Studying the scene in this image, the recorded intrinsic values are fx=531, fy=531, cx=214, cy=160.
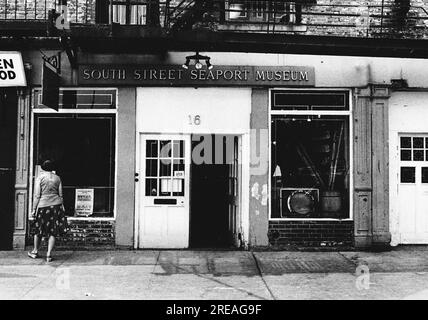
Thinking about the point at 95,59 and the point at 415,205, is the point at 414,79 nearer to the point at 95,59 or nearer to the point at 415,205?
the point at 415,205

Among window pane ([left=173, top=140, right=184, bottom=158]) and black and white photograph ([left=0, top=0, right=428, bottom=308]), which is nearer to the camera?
black and white photograph ([left=0, top=0, right=428, bottom=308])

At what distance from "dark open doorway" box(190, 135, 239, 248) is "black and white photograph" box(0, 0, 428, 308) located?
22cm

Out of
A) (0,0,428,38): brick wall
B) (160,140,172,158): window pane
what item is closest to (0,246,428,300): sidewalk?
(160,140,172,158): window pane

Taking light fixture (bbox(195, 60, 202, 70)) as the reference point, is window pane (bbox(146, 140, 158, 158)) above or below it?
below

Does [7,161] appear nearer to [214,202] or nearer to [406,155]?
[214,202]

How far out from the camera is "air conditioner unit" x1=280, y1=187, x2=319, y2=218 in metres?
11.0

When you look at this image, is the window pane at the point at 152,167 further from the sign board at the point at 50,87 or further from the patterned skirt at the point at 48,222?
the sign board at the point at 50,87

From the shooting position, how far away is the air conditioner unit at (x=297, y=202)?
11.0 m

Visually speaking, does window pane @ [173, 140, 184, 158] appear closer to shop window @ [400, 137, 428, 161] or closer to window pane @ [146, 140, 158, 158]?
window pane @ [146, 140, 158, 158]

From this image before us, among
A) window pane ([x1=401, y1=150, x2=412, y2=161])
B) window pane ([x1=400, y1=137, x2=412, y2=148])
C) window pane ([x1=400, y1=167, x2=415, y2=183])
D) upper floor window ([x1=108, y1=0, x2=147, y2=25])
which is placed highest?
upper floor window ([x1=108, y1=0, x2=147, y2=25])

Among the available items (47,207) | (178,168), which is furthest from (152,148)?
(47,207)

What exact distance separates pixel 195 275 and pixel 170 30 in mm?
4324

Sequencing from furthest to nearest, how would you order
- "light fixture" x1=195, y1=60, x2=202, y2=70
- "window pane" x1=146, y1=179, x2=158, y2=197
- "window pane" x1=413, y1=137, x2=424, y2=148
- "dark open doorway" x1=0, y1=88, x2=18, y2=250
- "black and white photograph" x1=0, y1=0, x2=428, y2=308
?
"window pane" x1=413, y1=137, x2=424, y2=148 < "window pane" x1=146, y1=179, x2=158, y2=197 < "black and white photograph" x1=0, y1=0, x2=428, y2=308 < "dark open doorway" x1=0, y1=88, x2=18, y2=250 < "light fixture" x1=195, y1=60, x2=202, y2=70

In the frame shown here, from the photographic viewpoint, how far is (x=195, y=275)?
28.3 ft
